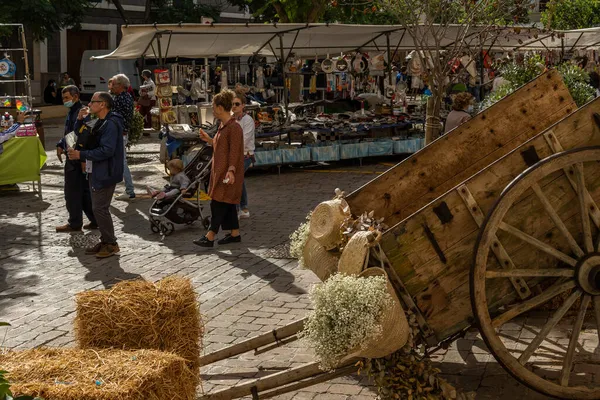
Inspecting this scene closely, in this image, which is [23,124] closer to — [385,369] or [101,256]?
[101,256]

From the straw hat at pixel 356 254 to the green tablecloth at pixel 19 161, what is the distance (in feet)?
31.6

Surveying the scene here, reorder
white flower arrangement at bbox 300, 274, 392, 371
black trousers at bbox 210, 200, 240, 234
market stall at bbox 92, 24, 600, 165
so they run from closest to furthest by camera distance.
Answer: white flower arrangement at bbox 300, 274, 392, 371 < black trousers at bbox 210, 200, 240, 234 < market stall at bbox 92, 24, 600, 165

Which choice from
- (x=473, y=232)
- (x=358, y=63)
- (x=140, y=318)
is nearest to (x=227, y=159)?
(x=473, y=232)

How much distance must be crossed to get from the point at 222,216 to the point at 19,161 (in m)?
5.18

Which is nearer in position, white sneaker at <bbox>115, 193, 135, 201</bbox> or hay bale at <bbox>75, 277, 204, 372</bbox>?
hay bale at <bbox>75, 277, 204, 372</bbox>

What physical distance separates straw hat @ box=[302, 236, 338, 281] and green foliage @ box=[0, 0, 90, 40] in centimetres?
2098

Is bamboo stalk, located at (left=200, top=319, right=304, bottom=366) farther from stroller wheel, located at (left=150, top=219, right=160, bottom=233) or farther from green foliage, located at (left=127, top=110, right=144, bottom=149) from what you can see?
green foliage, located at (left=127, top=110, right=144, bottom=149)

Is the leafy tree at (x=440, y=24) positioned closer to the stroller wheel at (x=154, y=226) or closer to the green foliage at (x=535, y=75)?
the green foliage at (x=535, y=75)

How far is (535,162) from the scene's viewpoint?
15.8ft

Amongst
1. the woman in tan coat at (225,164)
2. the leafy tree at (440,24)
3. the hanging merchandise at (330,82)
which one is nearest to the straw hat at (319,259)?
the woman in tan coat at (225,164)

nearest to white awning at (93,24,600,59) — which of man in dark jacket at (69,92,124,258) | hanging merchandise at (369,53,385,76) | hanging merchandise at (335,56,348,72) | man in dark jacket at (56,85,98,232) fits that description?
hanging merchandise at (369,53,385,76)

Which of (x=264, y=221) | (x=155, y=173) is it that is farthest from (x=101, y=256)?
(x=155, y=173)

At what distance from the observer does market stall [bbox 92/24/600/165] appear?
595 inches

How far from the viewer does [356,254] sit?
15.0ft
